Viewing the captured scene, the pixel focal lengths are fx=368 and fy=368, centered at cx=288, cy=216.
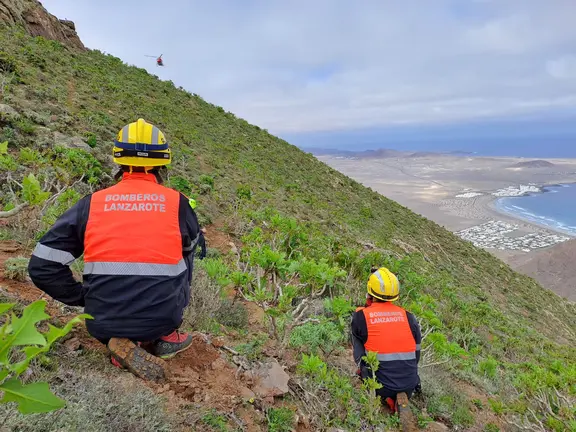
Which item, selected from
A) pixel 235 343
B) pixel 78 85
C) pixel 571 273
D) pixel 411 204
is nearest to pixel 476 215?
pixel 411 204

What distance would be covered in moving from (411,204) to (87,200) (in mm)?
92393

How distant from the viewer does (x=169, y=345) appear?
2693mm

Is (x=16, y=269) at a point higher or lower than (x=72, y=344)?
higher

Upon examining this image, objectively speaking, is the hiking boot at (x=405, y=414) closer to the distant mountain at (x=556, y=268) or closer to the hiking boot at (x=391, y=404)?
the hiking boot at (x=391, y=404)

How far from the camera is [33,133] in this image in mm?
7742

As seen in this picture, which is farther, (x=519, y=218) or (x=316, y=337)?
(x=519, y=218)

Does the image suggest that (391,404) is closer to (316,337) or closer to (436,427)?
(436,427)

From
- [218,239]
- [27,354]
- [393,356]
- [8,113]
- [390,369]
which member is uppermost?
[8,113]

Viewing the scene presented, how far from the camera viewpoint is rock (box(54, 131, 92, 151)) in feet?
26.5

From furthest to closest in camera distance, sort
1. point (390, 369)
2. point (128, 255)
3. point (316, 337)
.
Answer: point (316, 337)
point (390, 369)
point (128, 255)

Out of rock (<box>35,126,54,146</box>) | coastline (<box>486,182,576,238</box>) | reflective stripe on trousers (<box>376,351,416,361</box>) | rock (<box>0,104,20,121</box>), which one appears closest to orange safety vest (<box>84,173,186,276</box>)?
reflective stripe on trousers (<box>376,351,416,361</box>)

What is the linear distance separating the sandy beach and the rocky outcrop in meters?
58.1

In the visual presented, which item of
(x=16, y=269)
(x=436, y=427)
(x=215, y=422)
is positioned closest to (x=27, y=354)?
(x=215, y=422)

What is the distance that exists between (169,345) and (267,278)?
160cm
